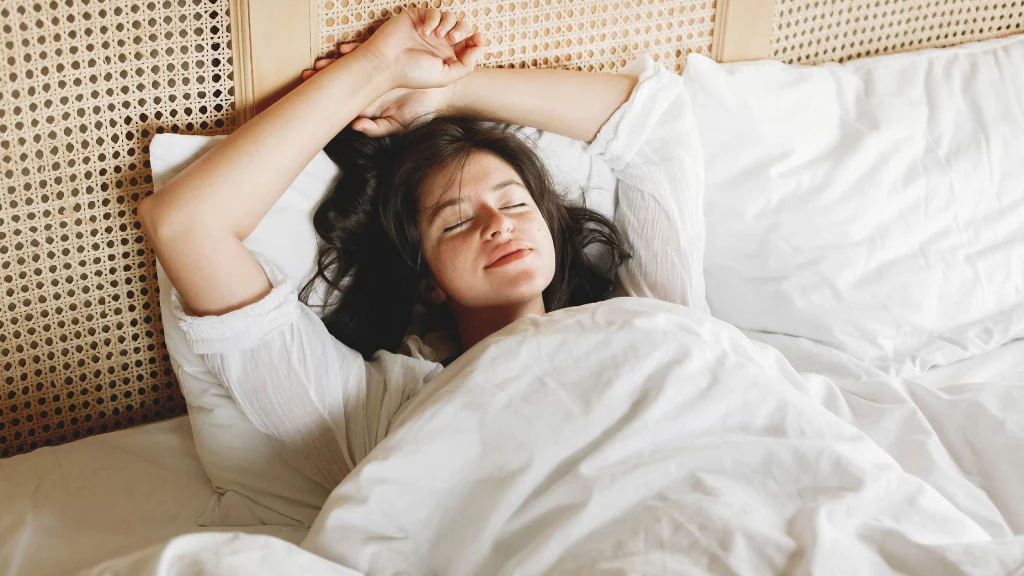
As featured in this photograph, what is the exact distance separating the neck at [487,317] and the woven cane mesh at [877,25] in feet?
2.30

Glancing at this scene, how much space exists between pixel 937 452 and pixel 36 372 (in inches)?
46.6

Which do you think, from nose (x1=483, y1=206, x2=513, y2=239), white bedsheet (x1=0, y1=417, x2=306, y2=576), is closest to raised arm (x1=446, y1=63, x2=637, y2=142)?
nose (x1=483, y1=206, x2=513, y2=239)

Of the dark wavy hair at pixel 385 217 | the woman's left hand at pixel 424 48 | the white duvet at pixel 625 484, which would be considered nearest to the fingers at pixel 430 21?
the woman's left hand at pixel 424 48

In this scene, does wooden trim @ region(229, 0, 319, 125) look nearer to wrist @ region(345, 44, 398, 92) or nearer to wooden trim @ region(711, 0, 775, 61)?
wrist @ region(345, 44, 398, 92)

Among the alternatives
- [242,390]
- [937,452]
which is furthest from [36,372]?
[937,452]

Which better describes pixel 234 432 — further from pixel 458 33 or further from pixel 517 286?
pixel 458 33

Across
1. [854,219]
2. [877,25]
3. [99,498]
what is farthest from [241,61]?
[877,25]

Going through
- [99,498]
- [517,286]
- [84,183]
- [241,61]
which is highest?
[241,61]

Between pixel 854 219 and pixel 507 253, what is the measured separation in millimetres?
628

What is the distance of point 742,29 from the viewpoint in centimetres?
151

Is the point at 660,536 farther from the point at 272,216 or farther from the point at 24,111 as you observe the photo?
the point at 24,111

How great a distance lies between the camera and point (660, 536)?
862mm

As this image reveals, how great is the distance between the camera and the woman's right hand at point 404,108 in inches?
49.6

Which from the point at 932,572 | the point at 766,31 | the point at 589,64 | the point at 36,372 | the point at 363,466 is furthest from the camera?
the point at 766,31
